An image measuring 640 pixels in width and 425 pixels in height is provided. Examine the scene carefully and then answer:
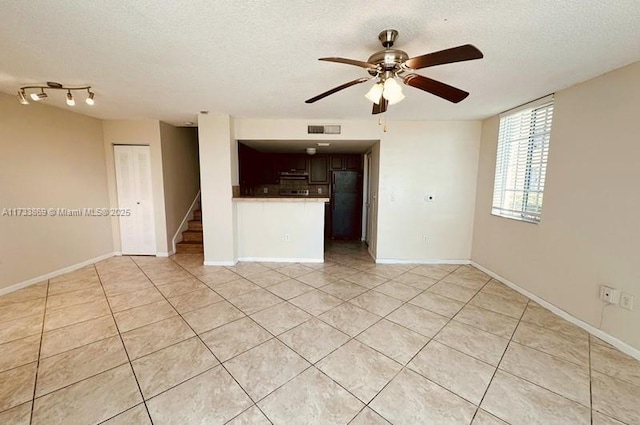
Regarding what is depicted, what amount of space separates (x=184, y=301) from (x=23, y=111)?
309cm

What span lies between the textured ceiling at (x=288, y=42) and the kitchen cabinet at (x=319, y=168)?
3251mm

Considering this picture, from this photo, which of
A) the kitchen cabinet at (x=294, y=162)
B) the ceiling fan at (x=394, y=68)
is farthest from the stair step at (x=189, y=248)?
the ceiling fan at (x=394, y=68)

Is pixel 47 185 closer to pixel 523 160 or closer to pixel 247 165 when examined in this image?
pixel 247 165

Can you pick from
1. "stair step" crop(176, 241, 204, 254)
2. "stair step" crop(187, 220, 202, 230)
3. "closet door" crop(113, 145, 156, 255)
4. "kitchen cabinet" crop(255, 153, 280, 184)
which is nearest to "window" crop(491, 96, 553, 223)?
"kitchen cabinet" crop(255, 153, 280, 184)

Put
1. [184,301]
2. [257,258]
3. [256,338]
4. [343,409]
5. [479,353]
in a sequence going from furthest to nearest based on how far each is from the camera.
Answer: [257,258]
[184,301]
[256,338]
[479,353]
[343,409]

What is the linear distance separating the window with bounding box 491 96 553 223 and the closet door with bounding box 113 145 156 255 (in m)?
5.53

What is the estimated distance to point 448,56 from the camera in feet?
4.39

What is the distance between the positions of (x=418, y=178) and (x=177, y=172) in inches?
174

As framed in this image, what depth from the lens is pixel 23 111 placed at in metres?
3.00

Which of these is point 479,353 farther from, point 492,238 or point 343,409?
point 492,238

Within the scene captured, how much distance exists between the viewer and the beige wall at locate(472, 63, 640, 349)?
1964 millimetres

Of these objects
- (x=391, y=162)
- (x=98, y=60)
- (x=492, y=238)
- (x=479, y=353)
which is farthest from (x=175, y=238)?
(x=492, y=238)

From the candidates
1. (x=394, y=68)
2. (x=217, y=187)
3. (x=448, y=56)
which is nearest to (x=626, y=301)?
(x=448, y=56)

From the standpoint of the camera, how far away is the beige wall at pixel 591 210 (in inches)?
77.3
